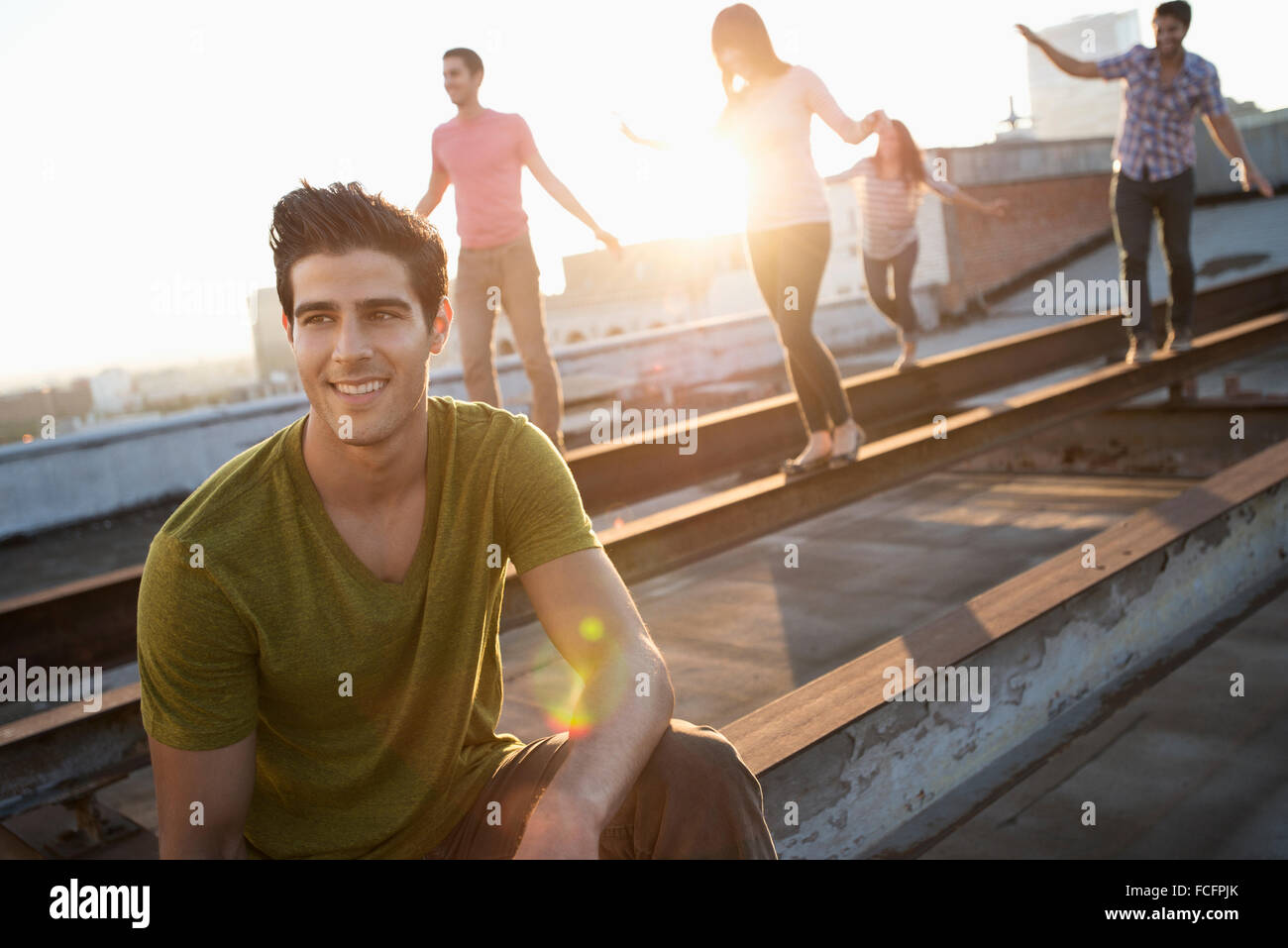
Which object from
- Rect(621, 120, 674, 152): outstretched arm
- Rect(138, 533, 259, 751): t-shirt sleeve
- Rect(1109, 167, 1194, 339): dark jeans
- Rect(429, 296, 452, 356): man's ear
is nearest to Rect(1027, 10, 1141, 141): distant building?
Rect(1109, 167, 1194, 339): dark jeans

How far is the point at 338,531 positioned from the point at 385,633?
0.62 feet

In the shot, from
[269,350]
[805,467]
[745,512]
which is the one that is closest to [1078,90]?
[269,350]

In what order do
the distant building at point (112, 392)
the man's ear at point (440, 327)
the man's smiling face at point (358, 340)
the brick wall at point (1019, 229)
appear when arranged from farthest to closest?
the distant building at point (112, 392), the brick wall at point (1019, 229), the man's ear at point (440, 327), the man's smiling face at point (358, 340)

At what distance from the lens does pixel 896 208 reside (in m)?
7.82

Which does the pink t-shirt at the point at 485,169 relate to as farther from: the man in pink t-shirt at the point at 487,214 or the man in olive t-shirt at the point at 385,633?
the man in olive t-shirt at the point at 385,633

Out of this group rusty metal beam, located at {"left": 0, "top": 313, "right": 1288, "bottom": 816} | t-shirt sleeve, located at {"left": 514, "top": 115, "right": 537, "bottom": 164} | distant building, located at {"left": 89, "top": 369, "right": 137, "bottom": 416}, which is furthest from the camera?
distant building, located at {"left": 89, "top": 369, "right": 137, "bottom": 416}

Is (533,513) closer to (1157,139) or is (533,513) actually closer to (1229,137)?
(1157,139)

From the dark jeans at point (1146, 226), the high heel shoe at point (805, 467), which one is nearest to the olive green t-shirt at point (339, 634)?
the high heel shoe at point (805, 467)

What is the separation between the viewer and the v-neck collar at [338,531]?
180cm

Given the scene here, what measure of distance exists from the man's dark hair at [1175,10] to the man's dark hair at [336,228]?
5.72 m

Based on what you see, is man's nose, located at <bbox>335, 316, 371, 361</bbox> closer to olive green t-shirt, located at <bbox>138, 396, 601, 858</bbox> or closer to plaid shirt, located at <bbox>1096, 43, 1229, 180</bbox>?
Result: olive green t-shirt, located at <bbox>138, 396, 601, 858</bbox>

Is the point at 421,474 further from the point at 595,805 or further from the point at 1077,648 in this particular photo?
the point at 1077,648

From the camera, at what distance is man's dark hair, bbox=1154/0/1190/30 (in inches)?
241

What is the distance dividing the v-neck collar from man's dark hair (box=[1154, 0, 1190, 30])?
5.94m
